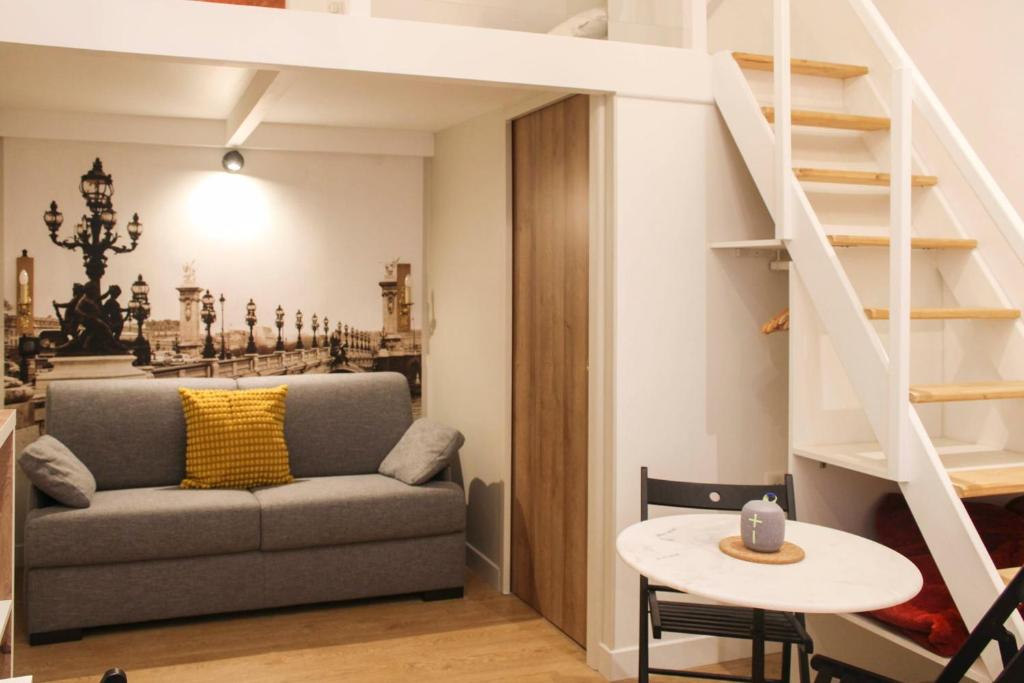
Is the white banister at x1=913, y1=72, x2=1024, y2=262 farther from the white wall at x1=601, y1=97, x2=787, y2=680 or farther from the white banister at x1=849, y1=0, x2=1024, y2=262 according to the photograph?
the white wall at x1=601, y1=97, x2=787, y2=680

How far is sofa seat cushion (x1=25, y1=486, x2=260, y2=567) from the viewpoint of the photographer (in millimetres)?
4137

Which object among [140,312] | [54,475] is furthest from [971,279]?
[140,312]

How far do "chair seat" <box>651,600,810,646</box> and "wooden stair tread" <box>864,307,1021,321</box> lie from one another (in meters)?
0.96

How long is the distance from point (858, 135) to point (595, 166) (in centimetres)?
106

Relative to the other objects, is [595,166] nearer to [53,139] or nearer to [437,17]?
[437,17]

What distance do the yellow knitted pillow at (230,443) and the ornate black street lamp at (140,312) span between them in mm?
512

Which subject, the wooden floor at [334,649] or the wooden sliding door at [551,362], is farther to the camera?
the wooden sliding door at [551,362]

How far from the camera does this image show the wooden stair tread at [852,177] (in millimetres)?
3603

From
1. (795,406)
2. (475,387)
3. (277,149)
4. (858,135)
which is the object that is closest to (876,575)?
(795,406)

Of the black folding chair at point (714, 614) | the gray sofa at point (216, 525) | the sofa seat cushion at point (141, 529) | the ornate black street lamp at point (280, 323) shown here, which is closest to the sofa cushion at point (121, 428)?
the gray sofa at point (216, 525)

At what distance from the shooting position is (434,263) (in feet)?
18.8

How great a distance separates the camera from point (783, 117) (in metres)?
3.48

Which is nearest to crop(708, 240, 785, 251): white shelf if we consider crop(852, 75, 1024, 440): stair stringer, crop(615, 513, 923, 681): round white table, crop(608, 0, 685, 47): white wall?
crop(852, 75, 1024, 440): stair stringer

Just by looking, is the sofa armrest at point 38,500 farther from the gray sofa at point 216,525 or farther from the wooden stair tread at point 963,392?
the wooden stair tread at point 963,392
